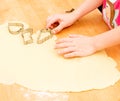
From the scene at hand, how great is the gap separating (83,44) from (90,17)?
0.18m

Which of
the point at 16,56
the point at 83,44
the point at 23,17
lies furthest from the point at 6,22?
the point at 83,44

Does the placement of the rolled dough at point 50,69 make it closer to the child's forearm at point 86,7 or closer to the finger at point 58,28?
the finger at point 58,28

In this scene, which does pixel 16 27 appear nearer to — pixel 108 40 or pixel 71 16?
pixel 71 16

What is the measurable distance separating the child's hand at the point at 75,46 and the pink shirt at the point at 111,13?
12cm

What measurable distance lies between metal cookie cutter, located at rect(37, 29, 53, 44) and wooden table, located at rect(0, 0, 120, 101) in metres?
0.03

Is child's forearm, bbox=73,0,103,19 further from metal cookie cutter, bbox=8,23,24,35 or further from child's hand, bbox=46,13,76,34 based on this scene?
metal cookie cutter, bbox=8,23,24,35

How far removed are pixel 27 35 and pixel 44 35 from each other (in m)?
0.06

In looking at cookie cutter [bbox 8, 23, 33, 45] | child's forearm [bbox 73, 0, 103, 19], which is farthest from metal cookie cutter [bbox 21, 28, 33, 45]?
child's forearm [bbox 73, 0, 103, 19]

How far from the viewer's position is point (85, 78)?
0.81 metres

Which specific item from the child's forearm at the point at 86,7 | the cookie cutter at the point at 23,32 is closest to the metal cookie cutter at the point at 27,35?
the cookie cutter at the point at 23,32

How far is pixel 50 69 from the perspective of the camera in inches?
32.4

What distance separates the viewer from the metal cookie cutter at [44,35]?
917 mm

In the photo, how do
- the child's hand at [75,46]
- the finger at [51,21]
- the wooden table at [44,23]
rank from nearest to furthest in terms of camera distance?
1. the wooden table at [44,23]
2. the child's hand at [75,46]
3. the finger at [51,21]

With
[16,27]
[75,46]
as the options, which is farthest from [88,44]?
[16,27]
